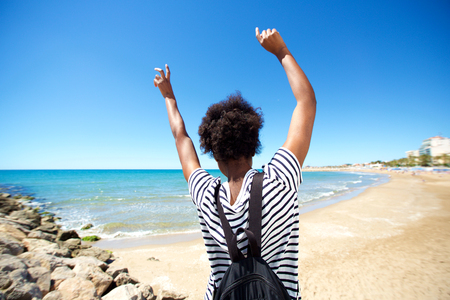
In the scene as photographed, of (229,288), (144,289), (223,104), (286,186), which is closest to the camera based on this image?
(229,288)

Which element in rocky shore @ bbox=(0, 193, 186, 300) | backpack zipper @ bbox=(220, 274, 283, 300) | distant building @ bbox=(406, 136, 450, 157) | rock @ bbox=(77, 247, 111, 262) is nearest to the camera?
backpack zipper @ bbox=(220, 274, 283, 300)

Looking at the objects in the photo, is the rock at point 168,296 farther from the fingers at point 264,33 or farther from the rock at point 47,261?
the fingers at point 264,33

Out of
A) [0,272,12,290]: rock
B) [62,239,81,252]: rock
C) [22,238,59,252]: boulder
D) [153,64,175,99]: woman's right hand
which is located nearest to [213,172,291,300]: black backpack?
[153,64,175,99]: woman's right hand

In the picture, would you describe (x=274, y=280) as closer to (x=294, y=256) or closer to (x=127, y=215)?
(x=294, y=256)

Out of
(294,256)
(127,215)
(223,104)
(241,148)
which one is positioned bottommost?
(127,215)

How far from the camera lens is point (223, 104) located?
4.35ft

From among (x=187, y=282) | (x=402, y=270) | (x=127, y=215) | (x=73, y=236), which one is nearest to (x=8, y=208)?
(x=127, y=215)

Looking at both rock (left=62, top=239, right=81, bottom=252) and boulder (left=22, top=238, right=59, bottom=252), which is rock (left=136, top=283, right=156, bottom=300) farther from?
rock (left=62, top=239, right=81, bottom=252)

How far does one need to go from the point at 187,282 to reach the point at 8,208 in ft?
51.8

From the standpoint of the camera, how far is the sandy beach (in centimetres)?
466

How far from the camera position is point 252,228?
0.86m

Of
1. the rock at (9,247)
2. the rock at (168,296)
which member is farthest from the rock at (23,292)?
the rock at (168,296)

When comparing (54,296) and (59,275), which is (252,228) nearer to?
(54,296)

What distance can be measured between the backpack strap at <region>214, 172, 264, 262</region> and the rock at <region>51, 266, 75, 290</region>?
4.61 m
